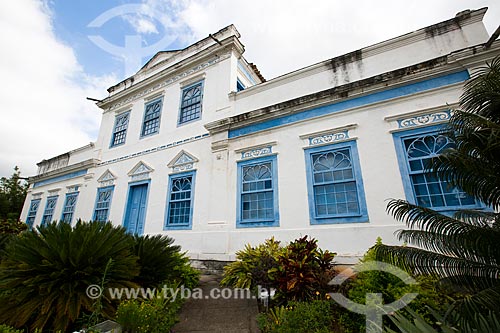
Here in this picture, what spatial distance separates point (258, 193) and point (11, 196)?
19913 millimetres

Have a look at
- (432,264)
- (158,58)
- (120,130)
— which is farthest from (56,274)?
(158,58)

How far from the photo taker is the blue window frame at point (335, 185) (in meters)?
5.01

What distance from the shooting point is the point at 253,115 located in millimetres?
6664

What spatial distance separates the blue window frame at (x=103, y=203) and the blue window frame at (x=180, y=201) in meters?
3.28

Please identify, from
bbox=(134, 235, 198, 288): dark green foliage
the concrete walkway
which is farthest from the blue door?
the concrete walkway

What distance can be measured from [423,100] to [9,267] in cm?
777

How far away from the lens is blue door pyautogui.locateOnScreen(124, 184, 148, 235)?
8016mm

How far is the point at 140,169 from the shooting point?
28.4ft

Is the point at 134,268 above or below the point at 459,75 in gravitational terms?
below

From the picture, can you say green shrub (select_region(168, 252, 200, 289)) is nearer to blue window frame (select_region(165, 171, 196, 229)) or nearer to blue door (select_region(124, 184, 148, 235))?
blue window frame (select_region(165, 171, 196, 229))

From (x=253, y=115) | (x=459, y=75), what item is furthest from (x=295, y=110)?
(x=459, y=75)

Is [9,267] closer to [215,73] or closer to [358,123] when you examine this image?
[358,123]

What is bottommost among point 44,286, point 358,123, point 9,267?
point 44,286

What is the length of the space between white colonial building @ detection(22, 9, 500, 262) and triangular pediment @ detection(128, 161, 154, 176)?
0.05 metres
